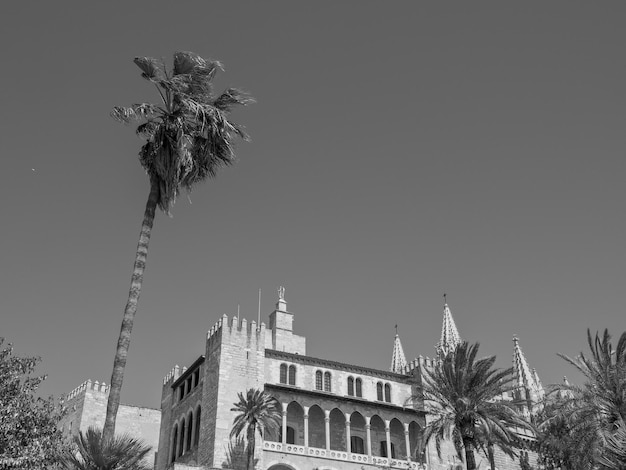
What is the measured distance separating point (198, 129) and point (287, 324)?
41.5 meters

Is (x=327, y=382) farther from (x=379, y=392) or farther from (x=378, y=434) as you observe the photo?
(x=378, y=434)

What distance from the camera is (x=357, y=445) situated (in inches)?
2201

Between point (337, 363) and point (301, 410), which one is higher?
point (337, 363)

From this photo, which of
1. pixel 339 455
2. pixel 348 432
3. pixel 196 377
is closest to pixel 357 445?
pixel 348 432

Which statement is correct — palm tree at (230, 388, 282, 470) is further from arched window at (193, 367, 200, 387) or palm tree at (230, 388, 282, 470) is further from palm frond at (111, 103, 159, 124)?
palm frond at (111, 103, 159, 124)

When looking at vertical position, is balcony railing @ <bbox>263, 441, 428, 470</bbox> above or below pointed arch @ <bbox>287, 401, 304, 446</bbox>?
below

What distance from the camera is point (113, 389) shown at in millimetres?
23547

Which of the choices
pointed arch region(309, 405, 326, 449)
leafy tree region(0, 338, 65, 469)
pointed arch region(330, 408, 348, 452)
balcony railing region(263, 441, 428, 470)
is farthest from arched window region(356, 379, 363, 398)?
leafy tree region(0, 338, 65, 469)

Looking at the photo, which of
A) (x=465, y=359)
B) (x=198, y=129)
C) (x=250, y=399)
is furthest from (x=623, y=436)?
(x=250, y=399)

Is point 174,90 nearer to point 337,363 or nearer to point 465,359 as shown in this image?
point 465,359

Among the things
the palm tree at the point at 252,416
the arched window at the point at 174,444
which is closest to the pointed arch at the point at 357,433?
the palm tree at the point at 252,416

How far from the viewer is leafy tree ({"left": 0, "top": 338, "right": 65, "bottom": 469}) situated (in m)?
26.9

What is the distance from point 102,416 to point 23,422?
40.1m

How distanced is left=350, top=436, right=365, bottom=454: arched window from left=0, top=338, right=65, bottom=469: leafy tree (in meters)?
29.2
